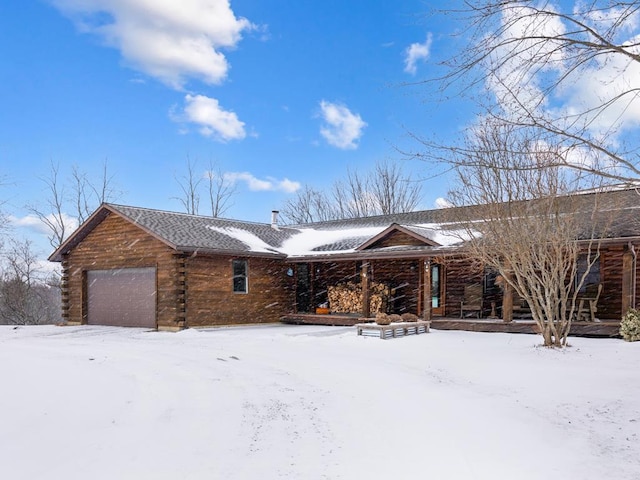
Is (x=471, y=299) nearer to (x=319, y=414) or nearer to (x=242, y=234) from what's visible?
(x=242, y=234)

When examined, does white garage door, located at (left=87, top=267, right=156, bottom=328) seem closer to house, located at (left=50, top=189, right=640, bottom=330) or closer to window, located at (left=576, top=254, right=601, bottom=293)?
house, located at (left=50, top=189, right=640, bottom=330)

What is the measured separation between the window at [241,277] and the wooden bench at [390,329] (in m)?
5.56

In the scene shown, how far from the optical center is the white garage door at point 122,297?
1795 cm

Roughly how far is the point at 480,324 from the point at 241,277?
8.28 metres

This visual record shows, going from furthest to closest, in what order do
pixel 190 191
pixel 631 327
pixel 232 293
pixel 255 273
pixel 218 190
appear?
pixel 218 190 < pixel 190 191 < pixel 255 273 < pixel 232 293 < pixel 631 327

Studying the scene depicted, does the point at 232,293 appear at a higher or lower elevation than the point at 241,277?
lower

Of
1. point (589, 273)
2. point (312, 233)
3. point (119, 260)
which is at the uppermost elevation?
point (312, 233)

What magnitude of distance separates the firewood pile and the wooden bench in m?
3.59

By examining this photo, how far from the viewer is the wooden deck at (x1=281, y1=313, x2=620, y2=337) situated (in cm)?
1410

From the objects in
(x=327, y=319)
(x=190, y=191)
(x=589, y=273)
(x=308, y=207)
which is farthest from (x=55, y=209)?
(x=589, y=273)

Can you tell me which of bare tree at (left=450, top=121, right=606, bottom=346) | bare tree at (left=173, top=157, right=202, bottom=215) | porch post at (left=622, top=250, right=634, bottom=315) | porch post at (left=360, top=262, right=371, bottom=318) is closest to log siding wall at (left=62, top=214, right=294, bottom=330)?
porch post at (left=360, top=262, right=371, bottom=318)

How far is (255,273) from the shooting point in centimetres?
1945

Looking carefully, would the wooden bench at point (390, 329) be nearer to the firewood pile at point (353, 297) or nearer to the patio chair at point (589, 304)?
the firewood pile at point (353, 297)

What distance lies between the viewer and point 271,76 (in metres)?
23.8
